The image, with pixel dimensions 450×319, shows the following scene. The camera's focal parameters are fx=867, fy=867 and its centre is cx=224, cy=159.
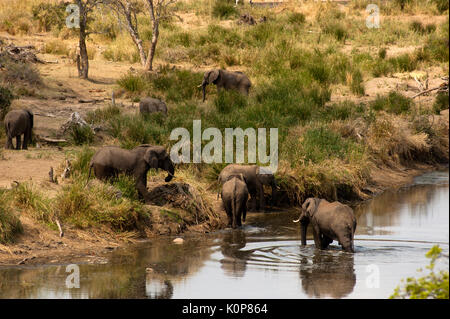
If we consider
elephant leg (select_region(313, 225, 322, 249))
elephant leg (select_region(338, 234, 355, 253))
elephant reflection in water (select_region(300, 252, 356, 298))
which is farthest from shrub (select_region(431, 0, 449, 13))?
elephant reflection in water (select_region(300, 252, 356, 298))

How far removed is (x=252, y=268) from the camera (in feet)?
Result: 36.0

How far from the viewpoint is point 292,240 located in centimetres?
1286

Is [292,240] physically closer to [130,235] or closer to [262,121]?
[130,235]

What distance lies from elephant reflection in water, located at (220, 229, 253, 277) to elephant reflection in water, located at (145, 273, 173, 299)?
0.87 metres

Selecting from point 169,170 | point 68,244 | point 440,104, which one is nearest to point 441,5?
point 440,104

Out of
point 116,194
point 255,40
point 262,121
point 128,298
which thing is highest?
point 255,40

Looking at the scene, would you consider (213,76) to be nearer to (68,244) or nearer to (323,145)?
(323,145)

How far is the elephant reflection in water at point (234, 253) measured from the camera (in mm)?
10914

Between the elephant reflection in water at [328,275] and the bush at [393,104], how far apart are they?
1048cm

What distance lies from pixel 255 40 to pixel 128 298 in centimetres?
2049

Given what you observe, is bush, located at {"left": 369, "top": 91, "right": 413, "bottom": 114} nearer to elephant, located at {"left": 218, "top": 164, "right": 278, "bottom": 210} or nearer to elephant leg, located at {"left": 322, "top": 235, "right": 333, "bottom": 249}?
elephant, located at {"left": 218, "top": 164, "right": 278, "bottom": 210}

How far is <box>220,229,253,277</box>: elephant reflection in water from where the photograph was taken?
10914 mm

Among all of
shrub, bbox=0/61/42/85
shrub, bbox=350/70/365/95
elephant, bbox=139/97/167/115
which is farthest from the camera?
shrub, bbox=350/70/365/95

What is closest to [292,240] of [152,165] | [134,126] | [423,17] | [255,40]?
[152,165]
